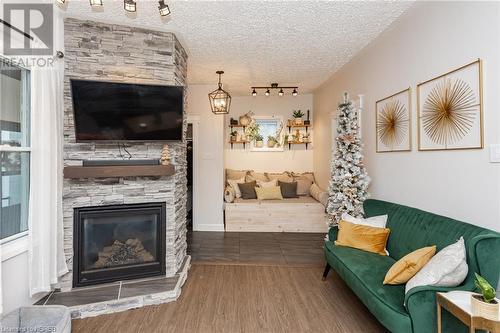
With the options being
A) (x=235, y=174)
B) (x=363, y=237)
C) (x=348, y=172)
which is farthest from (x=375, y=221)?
(x=235, y=174)

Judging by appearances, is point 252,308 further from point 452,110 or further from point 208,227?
point 208,227

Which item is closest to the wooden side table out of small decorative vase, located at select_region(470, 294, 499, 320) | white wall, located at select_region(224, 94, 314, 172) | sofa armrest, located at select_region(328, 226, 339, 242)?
small decorative vase, located at select_region(470, 294, 499, 320)

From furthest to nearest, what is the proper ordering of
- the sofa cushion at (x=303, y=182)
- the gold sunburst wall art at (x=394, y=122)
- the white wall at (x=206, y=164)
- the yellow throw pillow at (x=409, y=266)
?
the sofa cushion at (x=303, y=182) → the white wall at (x=206, y=164) → the gold sunburst wall art at (x=394, y=122) → the yellow throw pillow at (x=409, y=266)

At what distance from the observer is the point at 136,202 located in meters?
2.75

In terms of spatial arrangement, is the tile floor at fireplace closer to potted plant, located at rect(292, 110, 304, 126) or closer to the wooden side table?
the wooden side table

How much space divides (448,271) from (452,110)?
123cm

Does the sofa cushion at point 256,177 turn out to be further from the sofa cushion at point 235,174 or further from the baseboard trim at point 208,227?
the baseboard trim at point 208,227

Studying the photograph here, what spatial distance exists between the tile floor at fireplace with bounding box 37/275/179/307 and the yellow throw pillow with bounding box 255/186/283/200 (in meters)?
2.78

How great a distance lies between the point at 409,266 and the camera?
6.03 ft

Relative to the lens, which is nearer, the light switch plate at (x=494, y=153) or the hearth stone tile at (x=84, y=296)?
the light switch plate at (x=494, y=153)

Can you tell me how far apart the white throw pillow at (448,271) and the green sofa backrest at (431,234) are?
0.06 metres

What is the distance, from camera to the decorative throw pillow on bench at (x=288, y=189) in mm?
5480

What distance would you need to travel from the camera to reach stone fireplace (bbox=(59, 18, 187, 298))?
258 cm

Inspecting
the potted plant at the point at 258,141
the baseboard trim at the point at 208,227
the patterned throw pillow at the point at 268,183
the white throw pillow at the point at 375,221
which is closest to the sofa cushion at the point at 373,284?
the white throw pillow at the point at 375,221
